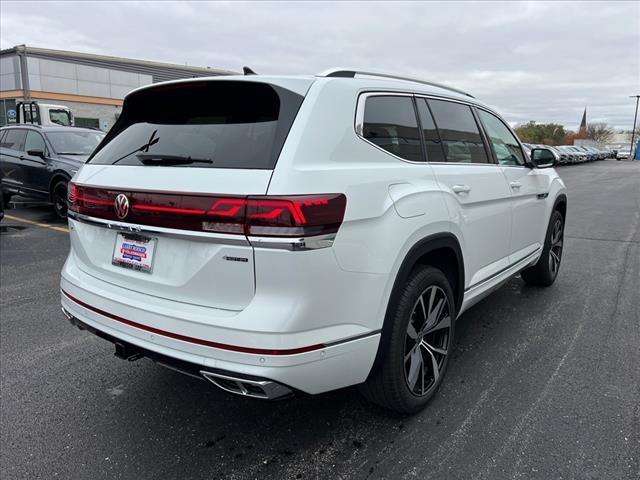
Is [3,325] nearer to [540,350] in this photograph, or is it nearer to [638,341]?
[540,350]

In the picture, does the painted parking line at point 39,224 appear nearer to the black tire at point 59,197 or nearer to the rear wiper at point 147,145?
the black tire at point 59,197

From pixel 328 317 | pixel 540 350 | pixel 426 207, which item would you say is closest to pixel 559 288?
pixel 540 350

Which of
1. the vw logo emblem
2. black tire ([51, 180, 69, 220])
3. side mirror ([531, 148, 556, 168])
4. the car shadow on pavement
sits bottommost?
the car shadow on pavement

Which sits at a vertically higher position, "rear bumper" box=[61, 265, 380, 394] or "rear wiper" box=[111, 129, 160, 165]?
"rear wiper" box=[111, 129, 160, 165]

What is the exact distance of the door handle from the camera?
10.2 feet

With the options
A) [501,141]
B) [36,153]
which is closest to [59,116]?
[36,153]

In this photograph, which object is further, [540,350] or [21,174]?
[21,174]

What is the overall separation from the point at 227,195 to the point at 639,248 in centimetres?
748

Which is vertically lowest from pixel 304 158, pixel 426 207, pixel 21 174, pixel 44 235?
pixel 44 235

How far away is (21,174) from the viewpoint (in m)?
9.86

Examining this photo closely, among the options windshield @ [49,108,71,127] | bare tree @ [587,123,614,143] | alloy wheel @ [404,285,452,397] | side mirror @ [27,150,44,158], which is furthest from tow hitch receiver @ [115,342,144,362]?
bare tree @ [587,123,614,143]

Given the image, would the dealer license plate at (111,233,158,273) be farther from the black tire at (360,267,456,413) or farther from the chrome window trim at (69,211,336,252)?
the black tire at (360,267,456,413)

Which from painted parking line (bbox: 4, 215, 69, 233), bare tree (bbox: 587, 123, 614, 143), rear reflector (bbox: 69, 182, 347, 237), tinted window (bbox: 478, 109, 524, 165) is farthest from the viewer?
bare tree (bbox: 587, 123, 614, 143)

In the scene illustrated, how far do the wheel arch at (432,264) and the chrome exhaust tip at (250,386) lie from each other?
59cm
